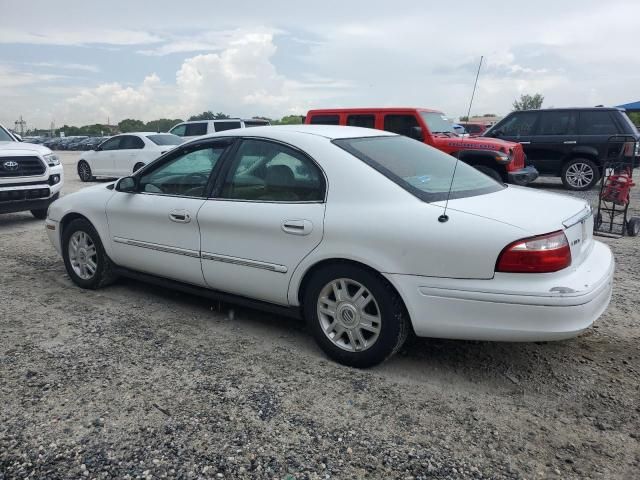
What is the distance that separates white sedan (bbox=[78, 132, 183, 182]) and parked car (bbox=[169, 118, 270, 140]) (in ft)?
3.59

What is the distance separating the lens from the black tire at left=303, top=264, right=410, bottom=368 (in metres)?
3.17

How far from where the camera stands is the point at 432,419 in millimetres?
2863

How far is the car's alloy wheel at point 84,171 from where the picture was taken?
1627cm

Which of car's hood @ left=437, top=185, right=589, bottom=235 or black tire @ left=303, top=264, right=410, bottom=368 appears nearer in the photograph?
car's hood @ left=437, top=185, right=589, bottom=235

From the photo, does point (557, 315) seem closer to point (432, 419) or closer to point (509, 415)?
point (509, 415)

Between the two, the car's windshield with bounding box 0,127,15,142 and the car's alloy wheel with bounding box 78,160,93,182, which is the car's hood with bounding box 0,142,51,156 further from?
the car's alloy wheel with bounding box 78,160,93,182

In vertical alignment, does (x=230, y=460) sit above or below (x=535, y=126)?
below

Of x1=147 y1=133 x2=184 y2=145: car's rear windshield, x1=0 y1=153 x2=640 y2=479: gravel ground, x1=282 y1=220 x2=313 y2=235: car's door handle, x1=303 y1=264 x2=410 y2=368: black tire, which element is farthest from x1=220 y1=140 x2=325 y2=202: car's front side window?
x1=147 y1=133 x2=184 y2=145: car's rear windshield

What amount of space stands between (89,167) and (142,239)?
13.1 meters

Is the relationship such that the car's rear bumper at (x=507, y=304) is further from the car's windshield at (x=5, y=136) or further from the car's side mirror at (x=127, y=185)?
the car's windshield at (x=5, y=136)

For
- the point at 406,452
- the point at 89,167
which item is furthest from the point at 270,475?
the point at 89,167

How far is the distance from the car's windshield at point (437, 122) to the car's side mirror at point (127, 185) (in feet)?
24.9

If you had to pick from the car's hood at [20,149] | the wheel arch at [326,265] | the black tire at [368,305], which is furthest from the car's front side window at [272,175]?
the car's hood at [20,149]

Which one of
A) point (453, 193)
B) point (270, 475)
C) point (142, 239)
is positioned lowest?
point (270, 475)
